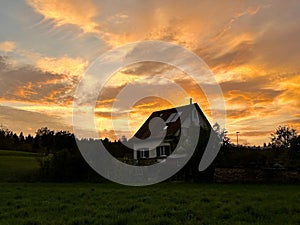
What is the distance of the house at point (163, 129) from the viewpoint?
4600cm

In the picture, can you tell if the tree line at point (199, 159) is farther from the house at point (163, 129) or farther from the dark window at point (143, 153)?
the dark window at point (143, 153)

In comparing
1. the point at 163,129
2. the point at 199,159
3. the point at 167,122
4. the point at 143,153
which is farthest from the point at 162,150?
the point at 199,159

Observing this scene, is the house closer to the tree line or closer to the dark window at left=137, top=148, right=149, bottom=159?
the dark window at left=137, top=148, right=149, bottom=159

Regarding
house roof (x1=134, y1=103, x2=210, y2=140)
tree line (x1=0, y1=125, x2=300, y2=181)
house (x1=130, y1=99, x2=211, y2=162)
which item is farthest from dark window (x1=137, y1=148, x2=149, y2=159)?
tree line (x1=0, y1=125, x2=300, y2=181)

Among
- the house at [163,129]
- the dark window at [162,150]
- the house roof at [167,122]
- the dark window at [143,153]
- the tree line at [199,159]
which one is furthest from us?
the dark window at [143,153]

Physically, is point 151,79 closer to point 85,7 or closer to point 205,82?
point 205,82

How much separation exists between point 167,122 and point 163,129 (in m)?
1.30

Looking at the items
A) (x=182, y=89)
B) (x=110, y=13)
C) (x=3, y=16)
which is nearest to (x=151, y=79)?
(x=182, y=89)

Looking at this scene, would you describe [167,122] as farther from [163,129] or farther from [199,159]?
[199,159]

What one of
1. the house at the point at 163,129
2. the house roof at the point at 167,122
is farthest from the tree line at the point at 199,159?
the house roof at the point at 167,122

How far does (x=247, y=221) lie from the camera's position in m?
9.62

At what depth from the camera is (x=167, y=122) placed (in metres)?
48.8

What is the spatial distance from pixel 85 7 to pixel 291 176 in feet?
64.7

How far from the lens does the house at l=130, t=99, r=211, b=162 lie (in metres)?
46.0
